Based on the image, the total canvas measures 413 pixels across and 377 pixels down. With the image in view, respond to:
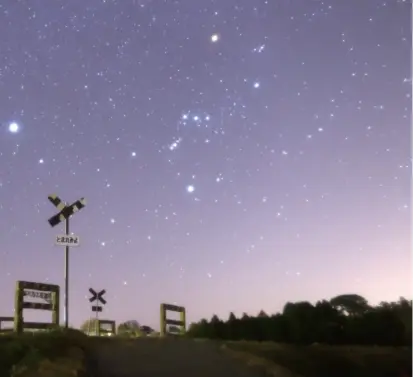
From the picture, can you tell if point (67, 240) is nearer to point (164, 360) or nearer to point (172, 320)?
point (172, 320)

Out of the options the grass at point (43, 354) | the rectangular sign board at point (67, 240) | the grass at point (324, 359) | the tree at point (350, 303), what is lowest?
the grass at point (324, 359)

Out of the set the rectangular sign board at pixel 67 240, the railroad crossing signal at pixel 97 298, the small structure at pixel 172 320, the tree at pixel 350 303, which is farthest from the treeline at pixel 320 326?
the railroad crossing signal at pixel 97 298

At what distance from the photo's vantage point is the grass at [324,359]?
516 inches

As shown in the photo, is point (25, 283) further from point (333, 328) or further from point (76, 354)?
point (333, 328)

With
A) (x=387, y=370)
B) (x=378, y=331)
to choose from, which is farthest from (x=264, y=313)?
(x=387, y=370)

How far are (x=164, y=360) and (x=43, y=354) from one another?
2.46m

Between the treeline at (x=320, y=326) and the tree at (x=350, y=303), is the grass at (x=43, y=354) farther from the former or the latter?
the tree at (x=350, y=303)

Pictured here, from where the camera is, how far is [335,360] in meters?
13.8

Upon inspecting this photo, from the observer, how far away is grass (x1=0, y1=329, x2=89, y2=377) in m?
10.9

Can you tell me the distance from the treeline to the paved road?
2.33 meters

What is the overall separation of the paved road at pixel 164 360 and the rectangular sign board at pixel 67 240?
17.8ft

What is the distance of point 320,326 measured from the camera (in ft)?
52.8

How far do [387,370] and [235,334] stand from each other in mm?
4266

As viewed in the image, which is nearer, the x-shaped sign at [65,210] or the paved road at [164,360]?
the paved road at [164,360]
